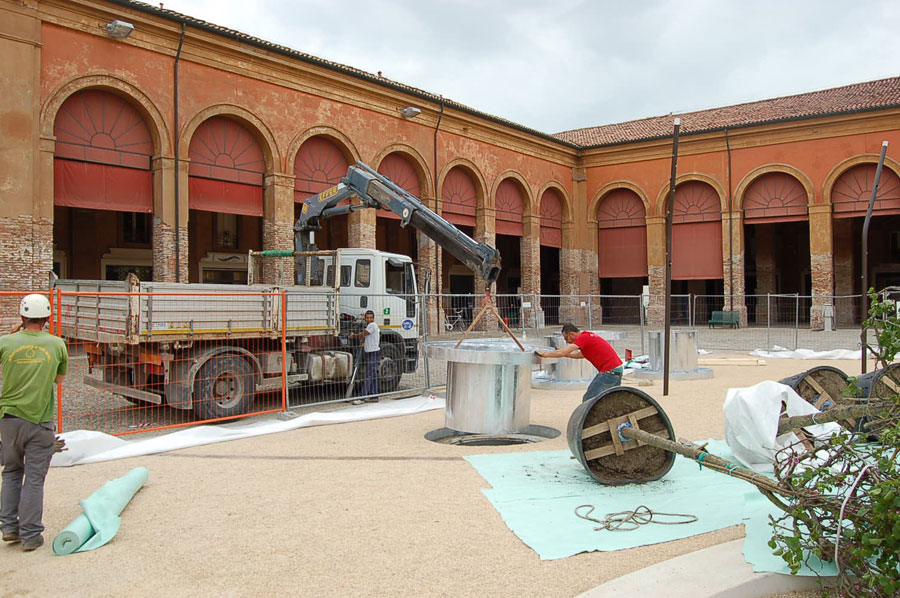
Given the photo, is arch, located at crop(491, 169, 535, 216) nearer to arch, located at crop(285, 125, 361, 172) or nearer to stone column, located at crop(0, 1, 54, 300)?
arch, located at crop(285, 125, 361, 172)

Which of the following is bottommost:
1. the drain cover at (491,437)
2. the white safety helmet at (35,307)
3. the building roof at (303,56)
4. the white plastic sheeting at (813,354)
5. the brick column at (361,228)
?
the drain cover at (491,437)

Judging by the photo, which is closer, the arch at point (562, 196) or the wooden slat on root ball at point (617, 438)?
the wooden slat on root ball at point (617, 438)

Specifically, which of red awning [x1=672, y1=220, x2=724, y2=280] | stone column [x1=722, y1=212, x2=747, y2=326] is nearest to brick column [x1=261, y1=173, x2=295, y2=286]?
red awning [x1=672, y1=220, x2=724, y2=280]

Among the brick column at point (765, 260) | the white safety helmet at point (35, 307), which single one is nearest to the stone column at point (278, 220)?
the white safety helmet at point (35, 307)

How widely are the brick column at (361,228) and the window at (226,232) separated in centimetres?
662

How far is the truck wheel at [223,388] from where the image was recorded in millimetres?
9094

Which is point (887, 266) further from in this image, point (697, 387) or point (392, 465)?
point (392, 465)

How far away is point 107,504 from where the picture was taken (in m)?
4.82

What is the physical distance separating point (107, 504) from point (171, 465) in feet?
6.46

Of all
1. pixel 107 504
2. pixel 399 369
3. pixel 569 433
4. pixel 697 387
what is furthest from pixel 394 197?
pixel 107 504

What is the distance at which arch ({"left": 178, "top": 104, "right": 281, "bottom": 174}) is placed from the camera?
17.9 meters

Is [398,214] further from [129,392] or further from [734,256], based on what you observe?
[734,256]

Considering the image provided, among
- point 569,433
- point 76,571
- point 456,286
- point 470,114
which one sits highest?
point 470,114

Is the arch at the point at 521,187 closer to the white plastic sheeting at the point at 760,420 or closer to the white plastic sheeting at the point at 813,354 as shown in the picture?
the white plastic sheeting at the point at 813,354
